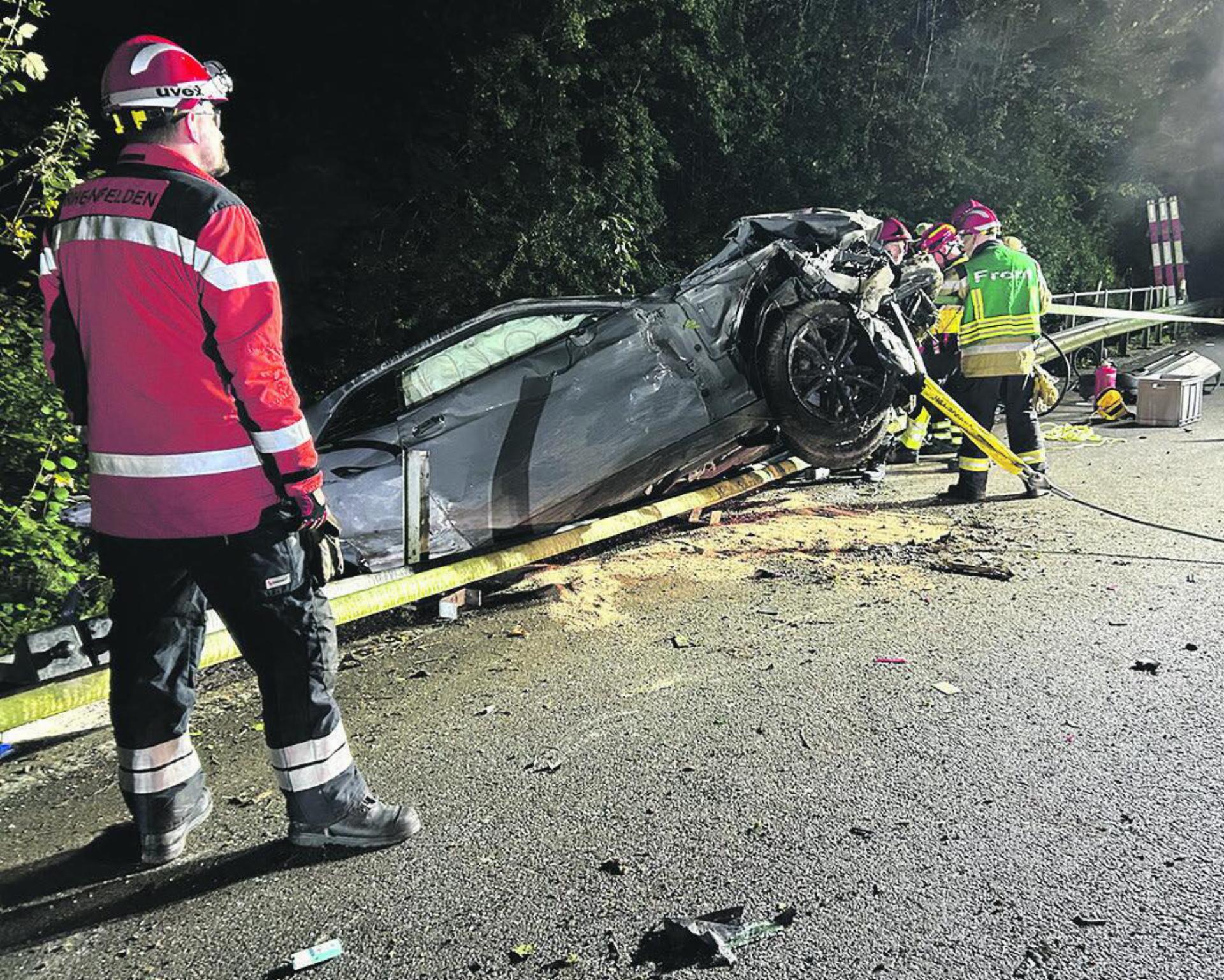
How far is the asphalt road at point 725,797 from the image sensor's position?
2119 mm

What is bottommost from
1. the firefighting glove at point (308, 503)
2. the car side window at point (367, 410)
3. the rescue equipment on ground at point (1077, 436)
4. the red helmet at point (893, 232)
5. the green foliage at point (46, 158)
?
the rescue equipment on ground at point (1077, 436)

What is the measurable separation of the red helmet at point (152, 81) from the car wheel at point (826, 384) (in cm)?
326

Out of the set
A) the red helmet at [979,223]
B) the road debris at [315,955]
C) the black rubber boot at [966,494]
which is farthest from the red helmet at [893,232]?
the road debris at [315,955]

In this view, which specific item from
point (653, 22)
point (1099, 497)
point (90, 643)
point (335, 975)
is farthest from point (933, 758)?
point (653, 22)

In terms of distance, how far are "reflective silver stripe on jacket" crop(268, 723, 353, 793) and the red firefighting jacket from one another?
577mm

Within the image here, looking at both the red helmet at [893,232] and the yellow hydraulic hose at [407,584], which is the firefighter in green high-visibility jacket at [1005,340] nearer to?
the red helmet at [893,232]

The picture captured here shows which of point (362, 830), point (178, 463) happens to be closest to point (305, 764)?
point (362, 830)

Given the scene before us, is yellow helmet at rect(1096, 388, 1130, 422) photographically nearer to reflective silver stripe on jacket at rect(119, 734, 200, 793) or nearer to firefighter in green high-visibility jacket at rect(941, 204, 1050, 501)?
firefighter in green high-visibility jacket at rect(941, 204, 1050, 501)

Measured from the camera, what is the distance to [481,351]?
5012 millimetres

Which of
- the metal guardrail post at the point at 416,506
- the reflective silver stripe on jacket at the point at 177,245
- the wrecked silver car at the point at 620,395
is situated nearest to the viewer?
the reflective silver stripe on jacket at the point at 177,245

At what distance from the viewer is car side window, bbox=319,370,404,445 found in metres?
4.34

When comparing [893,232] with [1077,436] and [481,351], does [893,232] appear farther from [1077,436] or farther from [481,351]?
[481,351]

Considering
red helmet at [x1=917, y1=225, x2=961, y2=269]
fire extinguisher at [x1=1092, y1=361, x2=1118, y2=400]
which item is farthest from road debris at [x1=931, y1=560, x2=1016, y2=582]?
fire extinguisher at [x1=1092, y1=361, x2=1118, y2=400]

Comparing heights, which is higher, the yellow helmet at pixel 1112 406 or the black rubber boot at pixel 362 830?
the black rubber boot at pixel 362 830
